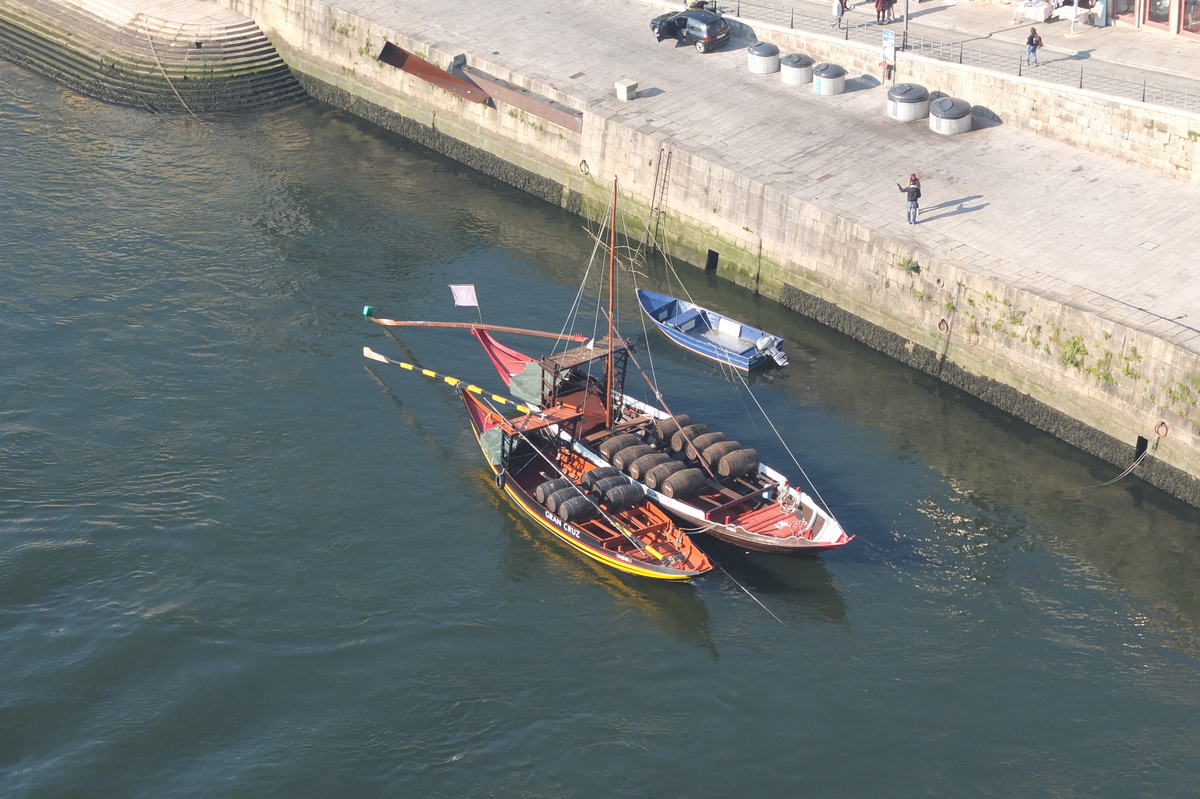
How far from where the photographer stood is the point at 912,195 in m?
53.3

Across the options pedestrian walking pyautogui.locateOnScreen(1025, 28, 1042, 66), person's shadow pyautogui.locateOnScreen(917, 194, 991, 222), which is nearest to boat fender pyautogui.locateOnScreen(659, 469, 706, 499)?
person's shadow pyautogui.locateOnScreen(917, 194, 991, 222)

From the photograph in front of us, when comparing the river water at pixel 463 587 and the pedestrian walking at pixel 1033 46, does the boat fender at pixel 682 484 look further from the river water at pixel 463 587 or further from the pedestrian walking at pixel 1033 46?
the pedestrian walking at pixel 1033 46

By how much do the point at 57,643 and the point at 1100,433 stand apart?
1302 inches

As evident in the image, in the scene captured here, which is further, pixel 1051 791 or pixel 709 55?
pixel 709 55

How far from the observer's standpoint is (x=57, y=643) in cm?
3928

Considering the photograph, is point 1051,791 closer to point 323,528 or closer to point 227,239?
point 323,528

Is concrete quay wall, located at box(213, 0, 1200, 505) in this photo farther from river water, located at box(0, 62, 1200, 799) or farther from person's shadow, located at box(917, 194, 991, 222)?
person's shadow, located at box(917, 194, 991, 222)

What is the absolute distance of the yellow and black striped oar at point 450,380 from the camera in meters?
49.0

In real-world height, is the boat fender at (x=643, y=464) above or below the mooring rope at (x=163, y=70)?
below

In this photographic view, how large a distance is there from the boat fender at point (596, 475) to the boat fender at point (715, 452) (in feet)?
9.11

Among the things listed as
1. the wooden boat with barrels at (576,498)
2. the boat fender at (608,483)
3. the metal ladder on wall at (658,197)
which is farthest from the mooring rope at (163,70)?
the boat fender at (608,483)

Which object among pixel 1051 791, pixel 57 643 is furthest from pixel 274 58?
pixel 1051 791

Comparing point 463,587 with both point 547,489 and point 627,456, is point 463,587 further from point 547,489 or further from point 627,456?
point 627,456

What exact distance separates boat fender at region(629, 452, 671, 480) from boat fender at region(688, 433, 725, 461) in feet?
3.09
